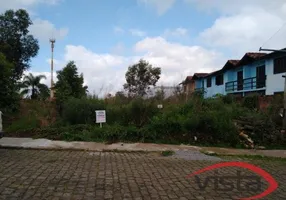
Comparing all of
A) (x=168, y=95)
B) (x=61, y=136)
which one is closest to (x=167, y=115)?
(x=168, y=95)

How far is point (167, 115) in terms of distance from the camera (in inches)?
542

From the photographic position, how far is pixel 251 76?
29781mm

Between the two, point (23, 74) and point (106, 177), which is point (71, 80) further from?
point (106, 177)

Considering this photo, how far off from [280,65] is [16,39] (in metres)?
21.3

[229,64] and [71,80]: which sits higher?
[229,64]

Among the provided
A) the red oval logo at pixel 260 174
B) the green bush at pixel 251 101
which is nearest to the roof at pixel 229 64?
the green bush at pixel 251 101

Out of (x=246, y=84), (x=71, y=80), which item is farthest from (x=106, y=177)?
(x=246, y=84)

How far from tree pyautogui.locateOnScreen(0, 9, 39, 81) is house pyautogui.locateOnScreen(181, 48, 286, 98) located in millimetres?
15015

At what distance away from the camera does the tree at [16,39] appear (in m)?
25.0

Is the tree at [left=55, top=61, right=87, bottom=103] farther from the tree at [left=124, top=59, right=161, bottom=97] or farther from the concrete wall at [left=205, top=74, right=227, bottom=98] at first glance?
the concrete wall at [left=205, top=74, right=227, bottom=98]

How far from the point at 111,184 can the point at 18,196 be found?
1.65m

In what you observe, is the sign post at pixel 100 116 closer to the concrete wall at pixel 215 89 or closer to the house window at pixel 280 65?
the house window at pixel 280 65

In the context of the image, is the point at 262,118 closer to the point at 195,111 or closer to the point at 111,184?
the point at 195,111

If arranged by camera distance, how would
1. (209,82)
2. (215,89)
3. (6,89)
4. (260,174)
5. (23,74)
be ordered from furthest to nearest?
1. (209,82)
2. (215,89)
3. (23,74)
4. (6,89)
5. (260,174)
